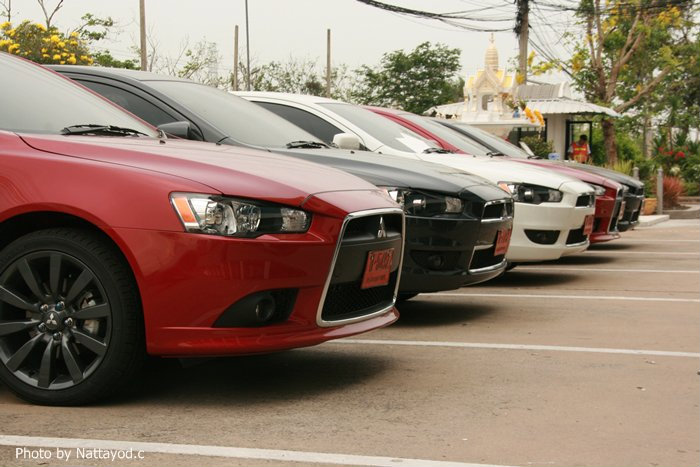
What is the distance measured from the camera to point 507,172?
31.4 feet

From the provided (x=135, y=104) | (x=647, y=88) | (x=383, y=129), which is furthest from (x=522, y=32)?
(x=135, y=104)

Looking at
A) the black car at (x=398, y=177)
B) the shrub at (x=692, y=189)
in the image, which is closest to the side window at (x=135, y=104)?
the black car at (x=398, y=177)

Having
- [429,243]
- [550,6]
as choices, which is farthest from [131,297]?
[550,6]

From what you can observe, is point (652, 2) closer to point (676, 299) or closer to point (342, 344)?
point (676, 299)

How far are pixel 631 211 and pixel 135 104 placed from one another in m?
8.09

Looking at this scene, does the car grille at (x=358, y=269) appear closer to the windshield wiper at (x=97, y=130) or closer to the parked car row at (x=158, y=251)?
the parked car row at (x=158, y=251)

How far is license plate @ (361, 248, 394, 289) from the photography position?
5035mm

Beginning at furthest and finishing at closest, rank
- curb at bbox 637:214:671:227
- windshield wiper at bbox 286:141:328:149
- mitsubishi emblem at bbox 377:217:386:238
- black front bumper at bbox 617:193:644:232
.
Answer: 1. curb at bbox 637:214:671:227
2. black front bumper at bbox 617:193:644:232
3. windshield wiper at bbox 286:141:328:149
4. mitsubishi emblem at bbox 377:217:386:238

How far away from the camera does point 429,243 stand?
6.97 meters

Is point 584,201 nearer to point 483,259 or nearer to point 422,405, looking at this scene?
point 483,259

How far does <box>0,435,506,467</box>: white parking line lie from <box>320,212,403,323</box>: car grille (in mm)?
962

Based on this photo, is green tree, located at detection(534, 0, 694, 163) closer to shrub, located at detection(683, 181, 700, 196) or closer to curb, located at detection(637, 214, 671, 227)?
shrub, located at detection(683, 181, 700, 196)

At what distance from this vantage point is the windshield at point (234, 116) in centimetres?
685

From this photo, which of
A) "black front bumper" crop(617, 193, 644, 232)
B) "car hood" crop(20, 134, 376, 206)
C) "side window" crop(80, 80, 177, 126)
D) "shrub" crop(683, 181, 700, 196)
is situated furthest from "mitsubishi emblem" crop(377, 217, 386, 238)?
"shrub" crop(683, 181, 700, 196)
